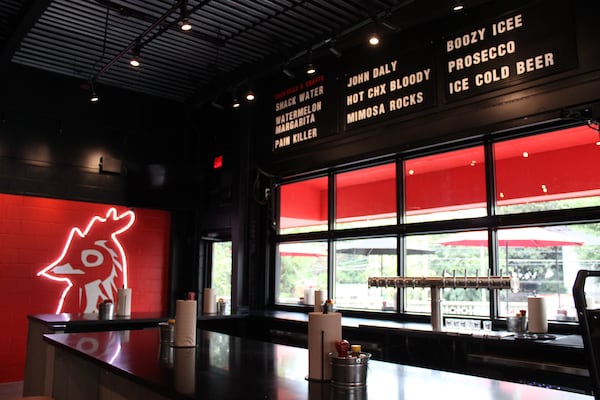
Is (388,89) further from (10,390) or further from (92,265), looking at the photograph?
(10,390)

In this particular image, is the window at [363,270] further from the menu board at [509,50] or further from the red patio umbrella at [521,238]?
the menu board at [509,50]

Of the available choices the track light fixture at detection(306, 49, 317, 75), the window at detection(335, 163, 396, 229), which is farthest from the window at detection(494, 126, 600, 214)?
the track light fixture at detection(306, 49, 317, 75)

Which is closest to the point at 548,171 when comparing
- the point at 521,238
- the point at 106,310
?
the point at 521,238

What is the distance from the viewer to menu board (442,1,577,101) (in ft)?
11.2

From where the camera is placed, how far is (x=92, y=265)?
6.31 m

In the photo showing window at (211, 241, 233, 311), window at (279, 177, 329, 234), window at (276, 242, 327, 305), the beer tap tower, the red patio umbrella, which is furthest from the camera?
window at (211, 241, 233, 311)

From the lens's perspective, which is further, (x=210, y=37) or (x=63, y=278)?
(x=63, y=278)

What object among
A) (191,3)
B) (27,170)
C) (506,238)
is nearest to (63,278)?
(27,170)

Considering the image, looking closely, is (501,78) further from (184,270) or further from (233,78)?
(184,270)

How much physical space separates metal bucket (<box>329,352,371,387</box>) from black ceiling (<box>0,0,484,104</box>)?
10.3 feet

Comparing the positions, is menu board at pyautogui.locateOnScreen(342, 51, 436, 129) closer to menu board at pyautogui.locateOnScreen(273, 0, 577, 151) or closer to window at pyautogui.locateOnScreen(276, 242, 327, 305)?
menu board at pyautogui.locateOnScreen(273, 0, 577, 151)

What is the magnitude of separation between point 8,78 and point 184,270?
302 cm

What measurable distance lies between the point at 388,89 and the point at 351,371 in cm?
314

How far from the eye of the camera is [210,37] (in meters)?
5.17
